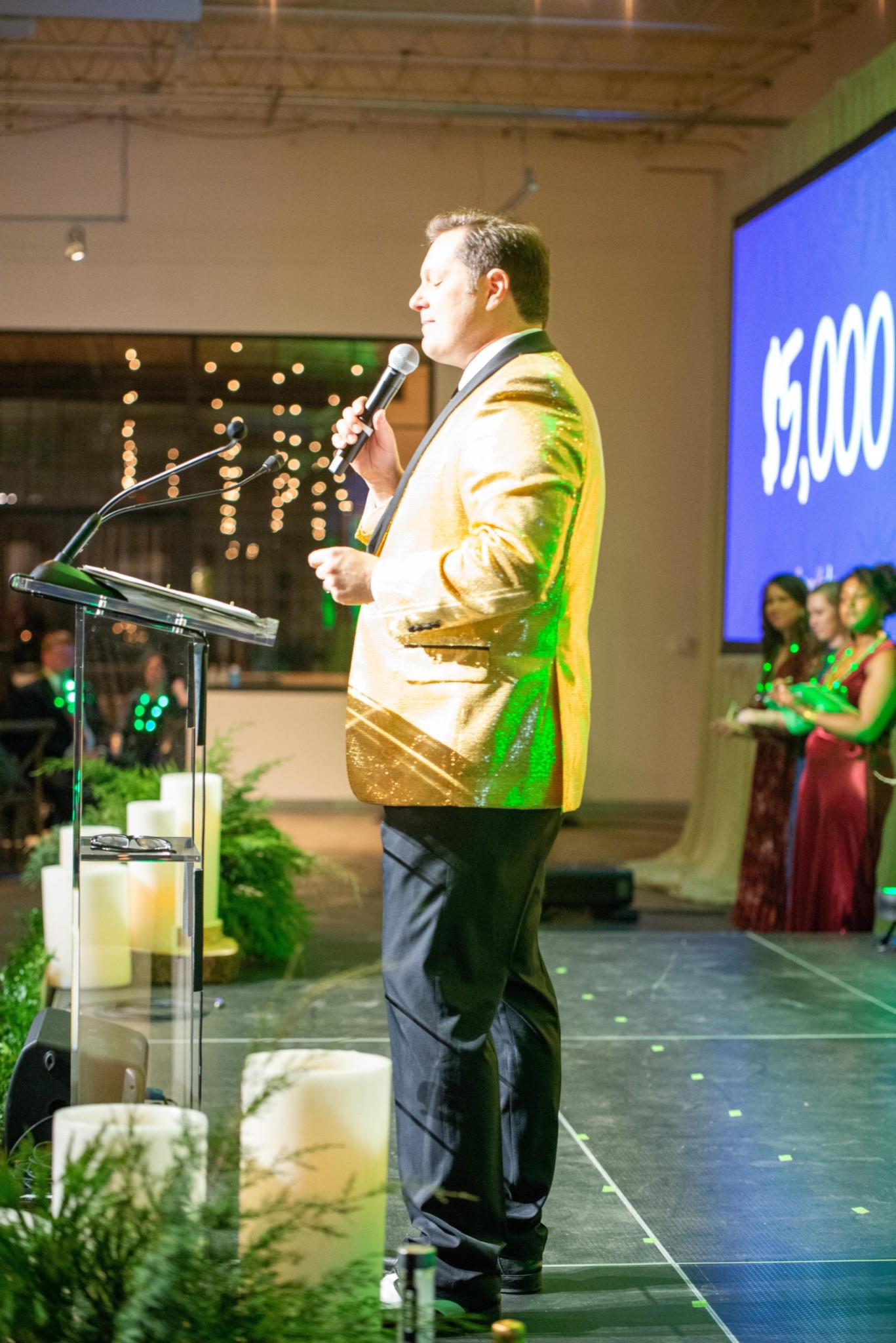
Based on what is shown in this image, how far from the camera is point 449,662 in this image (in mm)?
1771

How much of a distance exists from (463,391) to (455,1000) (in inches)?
29.2

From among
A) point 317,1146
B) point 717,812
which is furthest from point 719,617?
point 317,1146

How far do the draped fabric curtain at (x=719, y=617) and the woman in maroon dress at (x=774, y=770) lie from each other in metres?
1.38

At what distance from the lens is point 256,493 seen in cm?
1077

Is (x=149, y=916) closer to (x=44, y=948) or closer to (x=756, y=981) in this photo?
(x=44, y=948)

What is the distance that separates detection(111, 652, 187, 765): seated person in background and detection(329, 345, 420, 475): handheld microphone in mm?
382

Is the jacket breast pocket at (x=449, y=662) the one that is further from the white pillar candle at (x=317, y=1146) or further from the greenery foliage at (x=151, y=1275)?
the greenery foliage at (x=151, y=1275)

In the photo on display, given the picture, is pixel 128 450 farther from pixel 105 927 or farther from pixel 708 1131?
pixel 708 1131

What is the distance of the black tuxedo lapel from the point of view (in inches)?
71.1

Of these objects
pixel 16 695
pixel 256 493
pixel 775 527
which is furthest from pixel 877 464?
pixel 256 493

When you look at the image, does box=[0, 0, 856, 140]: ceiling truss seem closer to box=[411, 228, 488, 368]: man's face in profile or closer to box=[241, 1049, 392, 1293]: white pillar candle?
box=[411, 228, 488, 368]: man's face in profile

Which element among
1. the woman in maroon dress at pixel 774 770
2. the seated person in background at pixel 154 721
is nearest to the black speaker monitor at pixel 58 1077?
the seated person in background at pixel 154 721

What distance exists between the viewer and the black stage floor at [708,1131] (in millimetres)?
1854

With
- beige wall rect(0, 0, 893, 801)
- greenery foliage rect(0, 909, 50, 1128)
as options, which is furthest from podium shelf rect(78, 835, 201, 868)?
beige wall rect(0, 0, 893, 801)
